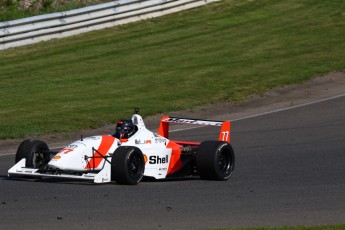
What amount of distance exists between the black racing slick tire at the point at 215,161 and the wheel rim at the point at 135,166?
0.97 m

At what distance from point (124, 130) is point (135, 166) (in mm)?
722

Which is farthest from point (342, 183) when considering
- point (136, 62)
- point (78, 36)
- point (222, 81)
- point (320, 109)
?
point (78, 36)

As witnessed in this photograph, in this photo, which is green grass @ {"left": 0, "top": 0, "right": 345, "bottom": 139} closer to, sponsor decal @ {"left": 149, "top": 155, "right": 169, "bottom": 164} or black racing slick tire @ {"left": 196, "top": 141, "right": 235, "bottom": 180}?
sponsor decal @ {"left": 149, "top": 155, "right": 169, "bottom": 164}

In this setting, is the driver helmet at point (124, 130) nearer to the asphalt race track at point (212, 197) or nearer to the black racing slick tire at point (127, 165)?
the black racing slick tire at point (127, 165)

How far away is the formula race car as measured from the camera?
12719mm

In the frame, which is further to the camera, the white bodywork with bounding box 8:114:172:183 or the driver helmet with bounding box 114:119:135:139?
the driver helmet with bounding box 114:119:135:139

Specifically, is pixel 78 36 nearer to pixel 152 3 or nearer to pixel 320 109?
pixel 152 3

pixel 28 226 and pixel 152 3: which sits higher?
pixel 152 3

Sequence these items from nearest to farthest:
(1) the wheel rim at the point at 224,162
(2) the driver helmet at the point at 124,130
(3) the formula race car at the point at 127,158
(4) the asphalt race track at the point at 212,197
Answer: (4) the asphalt race track at the point at 212,197 → (3) the formula race car at the point at 127,158 → (2) the driver helmet at the point at 124,130 → (1) the wheel rim at the point at 224,162

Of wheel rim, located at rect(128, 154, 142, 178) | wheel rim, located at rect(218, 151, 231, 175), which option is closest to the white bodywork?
wheel rim, located at rect(128, 154, 142, 178)

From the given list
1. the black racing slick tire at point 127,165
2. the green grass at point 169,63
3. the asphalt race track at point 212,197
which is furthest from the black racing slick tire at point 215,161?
the green grass at point 169,63

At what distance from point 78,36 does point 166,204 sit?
17.1m

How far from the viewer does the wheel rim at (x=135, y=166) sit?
12773mm

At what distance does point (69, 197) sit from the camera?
11.9 meters
